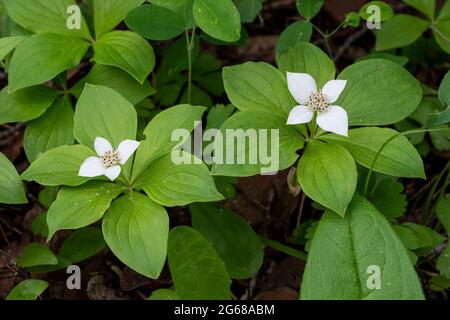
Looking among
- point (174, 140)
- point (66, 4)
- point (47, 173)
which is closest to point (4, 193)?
point (47, 173)

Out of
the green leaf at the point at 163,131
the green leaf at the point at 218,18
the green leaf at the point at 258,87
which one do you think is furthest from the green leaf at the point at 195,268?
the green leaf at the point at 218,18

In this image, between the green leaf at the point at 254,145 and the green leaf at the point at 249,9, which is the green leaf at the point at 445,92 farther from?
the green leaf at the point at 249,9

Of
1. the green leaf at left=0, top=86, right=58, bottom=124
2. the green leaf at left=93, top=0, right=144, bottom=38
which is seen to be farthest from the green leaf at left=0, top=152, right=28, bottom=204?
the green leaf at left=93, top=0, right=144, bottom=38

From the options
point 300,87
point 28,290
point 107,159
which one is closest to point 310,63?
point 300,87

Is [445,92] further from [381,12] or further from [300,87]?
[381,12]

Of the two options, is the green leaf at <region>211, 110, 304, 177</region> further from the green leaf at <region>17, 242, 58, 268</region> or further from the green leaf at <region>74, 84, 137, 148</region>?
the green leaf at <region>17, 242, 58, 268</region>
